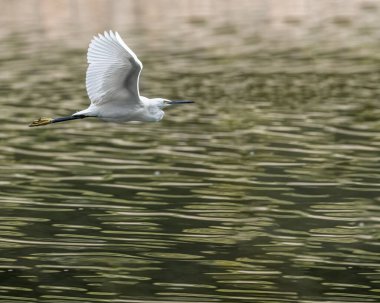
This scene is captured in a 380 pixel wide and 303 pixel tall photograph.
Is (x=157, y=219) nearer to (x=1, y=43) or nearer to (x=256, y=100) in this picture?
(x=256, y=100)

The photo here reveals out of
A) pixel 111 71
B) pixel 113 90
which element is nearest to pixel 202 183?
pixel 113 90

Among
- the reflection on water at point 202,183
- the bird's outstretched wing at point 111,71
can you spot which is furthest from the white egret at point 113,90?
the reflection on water at point 202,183

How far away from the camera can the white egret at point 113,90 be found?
665 inches

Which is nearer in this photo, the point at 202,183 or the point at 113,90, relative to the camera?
the point at 113,90

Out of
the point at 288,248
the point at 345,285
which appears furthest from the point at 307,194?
the point at 345,285

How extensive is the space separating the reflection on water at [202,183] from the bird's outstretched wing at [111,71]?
98.0 inches

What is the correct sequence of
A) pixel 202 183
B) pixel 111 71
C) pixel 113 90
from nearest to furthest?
1. pixel 111 71
2. pixel 113 90
3. pixel 202 183

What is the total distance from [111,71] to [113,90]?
39 cm

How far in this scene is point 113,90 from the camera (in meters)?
17.3

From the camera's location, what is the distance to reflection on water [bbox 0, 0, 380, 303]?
56.9 ft

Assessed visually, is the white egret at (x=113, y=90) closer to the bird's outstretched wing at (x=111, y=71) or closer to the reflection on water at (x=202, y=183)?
the bird's outstretched wing at (x=111, y=71)

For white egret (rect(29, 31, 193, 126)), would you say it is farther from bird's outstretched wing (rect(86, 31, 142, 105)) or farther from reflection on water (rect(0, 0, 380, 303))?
reflection on water (rect(0, 0, 380, 303))

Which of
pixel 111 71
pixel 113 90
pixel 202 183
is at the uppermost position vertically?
pixel 111 71

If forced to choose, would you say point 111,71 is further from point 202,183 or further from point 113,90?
point 202,183
